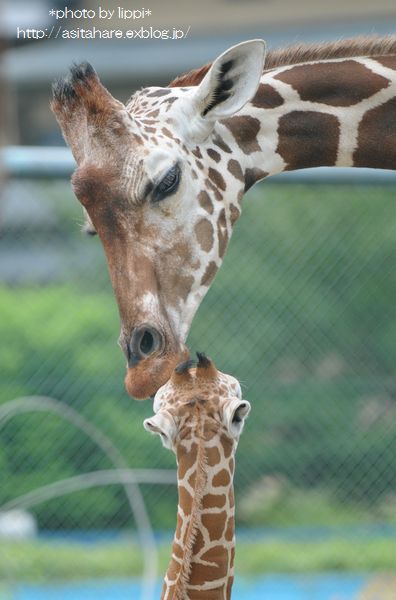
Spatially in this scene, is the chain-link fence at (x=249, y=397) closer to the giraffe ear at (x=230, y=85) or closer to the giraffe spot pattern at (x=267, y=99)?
the giraffe spot pattern at (x=267, y=99)

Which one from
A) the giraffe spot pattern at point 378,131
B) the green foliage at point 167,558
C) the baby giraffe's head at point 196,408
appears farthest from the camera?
the green foliage at point 167,558

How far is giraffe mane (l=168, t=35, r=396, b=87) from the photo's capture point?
10.9 feet

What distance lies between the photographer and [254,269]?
6.04m

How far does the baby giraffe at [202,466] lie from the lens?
3.06 m

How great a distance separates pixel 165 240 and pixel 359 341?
10.3 ft

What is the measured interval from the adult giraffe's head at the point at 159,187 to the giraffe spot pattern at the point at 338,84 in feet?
0.61

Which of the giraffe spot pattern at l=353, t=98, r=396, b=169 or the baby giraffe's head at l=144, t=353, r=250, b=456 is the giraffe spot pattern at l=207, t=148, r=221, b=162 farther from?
the baby giraffe's head at l=144, t=353, r=250, b=456

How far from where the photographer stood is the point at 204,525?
3.08 metres

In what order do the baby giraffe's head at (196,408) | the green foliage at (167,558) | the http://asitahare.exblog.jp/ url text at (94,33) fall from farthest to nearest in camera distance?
the http://asitahare.exblog.jp/ url text at (94,33), the green foliage at (167,558), the baby giraffe's head at (196,408)

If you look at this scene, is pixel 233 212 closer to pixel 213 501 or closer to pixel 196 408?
pixel 196 408

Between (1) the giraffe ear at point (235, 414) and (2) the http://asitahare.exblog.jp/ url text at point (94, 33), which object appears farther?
(2) the http://asitahare.exblog.jp/ url text at point (94, 33)

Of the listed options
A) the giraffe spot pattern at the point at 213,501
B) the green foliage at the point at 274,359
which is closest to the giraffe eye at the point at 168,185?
the giraffe spot pattern at the point at 213,501

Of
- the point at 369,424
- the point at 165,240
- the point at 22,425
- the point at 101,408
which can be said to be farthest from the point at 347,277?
the point at 165,240

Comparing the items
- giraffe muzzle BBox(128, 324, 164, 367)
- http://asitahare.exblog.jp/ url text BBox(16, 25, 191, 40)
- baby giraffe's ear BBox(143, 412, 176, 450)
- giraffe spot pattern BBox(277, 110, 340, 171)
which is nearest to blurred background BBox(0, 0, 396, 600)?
http://asitahare.exblog.jp/ url text BBox(16, 25, 191, 40)
